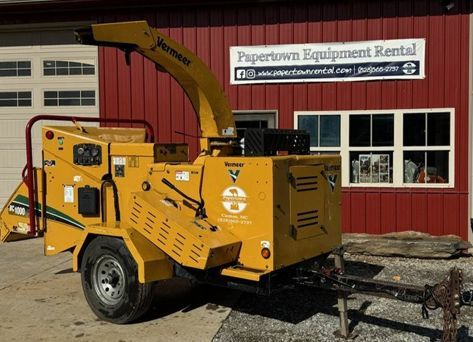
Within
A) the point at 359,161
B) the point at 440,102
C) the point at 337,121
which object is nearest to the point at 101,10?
the point at 337,121

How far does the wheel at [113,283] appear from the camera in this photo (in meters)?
5.28

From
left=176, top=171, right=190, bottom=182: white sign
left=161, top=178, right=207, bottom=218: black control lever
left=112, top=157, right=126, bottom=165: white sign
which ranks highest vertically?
left=112, top=157, right=126, bottom=165: white sign

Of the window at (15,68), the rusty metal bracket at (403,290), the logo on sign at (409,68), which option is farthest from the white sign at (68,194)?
the logo on sign at (409,68)

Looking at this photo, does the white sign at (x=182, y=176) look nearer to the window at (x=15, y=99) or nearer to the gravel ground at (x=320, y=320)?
the gravel ground at (x=320, y=320)

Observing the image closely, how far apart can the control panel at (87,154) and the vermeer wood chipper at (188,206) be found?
0.05 feet

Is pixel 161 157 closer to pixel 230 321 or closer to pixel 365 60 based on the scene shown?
pixel 230 321

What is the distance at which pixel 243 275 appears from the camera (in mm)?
4914

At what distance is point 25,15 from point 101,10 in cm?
171

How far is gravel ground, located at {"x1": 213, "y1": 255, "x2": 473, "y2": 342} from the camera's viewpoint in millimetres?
5070

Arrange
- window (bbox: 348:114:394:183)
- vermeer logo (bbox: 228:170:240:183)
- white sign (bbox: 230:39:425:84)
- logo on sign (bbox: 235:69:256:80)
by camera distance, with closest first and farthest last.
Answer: vermeer logo (bbox: 228:170:240:183)
white sign (bbox: 230:39:425:84)
window (bbox: 348:114:394:183)
logo on sign (bbox: 235:69:256:80)

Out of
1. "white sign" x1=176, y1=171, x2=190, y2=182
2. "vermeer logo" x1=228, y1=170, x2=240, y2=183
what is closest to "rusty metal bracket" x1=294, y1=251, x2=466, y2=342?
"vermeer logo" x1=228, y1=170, x2=240, y2=183

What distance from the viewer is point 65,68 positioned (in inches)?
426

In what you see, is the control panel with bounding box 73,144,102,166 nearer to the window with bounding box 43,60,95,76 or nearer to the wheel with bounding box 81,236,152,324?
the wheel with bounding box 81,236,152,324

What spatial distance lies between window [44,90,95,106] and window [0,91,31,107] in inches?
16.1
